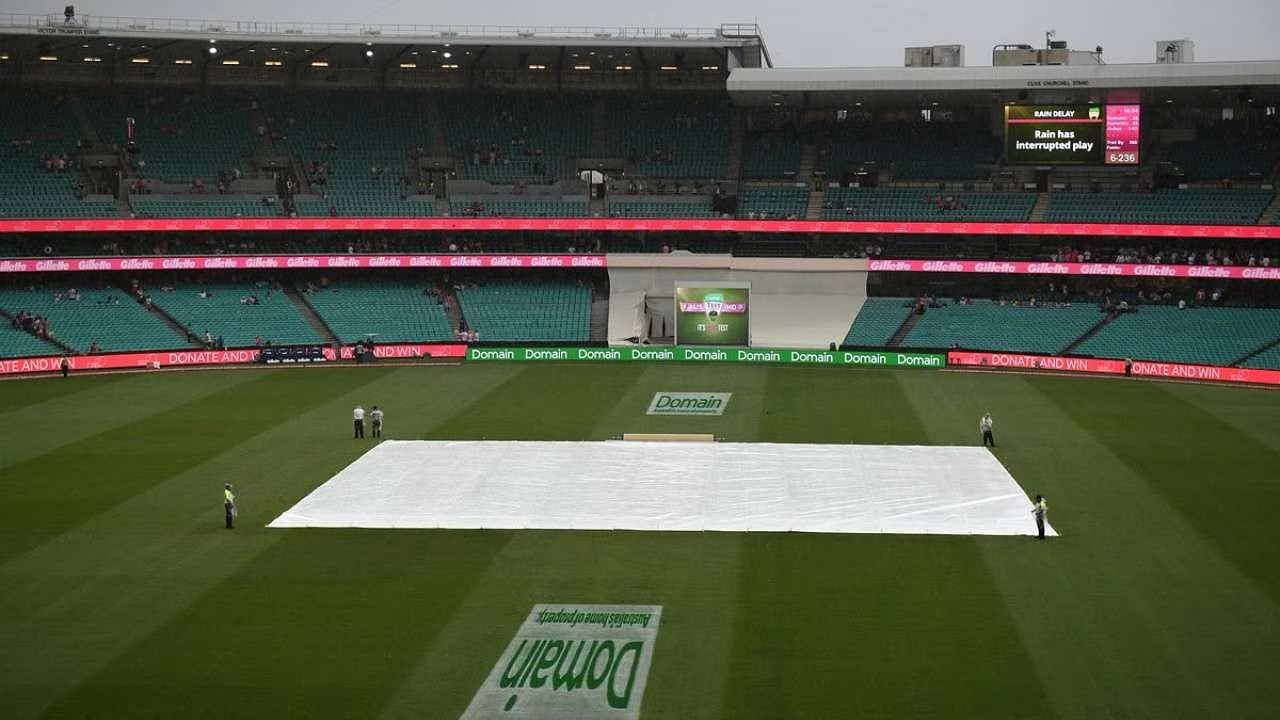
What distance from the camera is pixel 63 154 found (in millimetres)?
69250

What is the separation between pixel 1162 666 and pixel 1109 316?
44.6 meters

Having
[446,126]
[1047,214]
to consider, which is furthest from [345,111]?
[1047,214]

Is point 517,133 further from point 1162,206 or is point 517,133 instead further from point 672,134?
point 1162,206

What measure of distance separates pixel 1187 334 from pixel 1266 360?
16.2 ft

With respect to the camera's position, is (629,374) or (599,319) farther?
(599,319)

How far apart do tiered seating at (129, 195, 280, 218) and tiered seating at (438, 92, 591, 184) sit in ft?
38.9

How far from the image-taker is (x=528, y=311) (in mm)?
66562

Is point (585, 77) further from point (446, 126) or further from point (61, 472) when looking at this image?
point (61, 472)

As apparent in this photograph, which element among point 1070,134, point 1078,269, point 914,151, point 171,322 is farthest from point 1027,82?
point 171,322

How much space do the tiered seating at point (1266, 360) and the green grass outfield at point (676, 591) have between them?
1236 centimetres

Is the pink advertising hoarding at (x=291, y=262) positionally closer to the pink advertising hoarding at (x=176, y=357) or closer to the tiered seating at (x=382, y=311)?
the tiered seating at (x=382, y=311)

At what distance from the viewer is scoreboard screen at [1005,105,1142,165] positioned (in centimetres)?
6262

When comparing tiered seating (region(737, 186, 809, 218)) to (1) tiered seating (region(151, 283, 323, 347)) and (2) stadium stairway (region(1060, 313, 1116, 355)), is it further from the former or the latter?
(1) tiered seating (region(151, 283, 323, 347))

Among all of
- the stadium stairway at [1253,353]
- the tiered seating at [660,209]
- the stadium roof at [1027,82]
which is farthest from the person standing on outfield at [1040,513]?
the tiered seating at [660,209]
